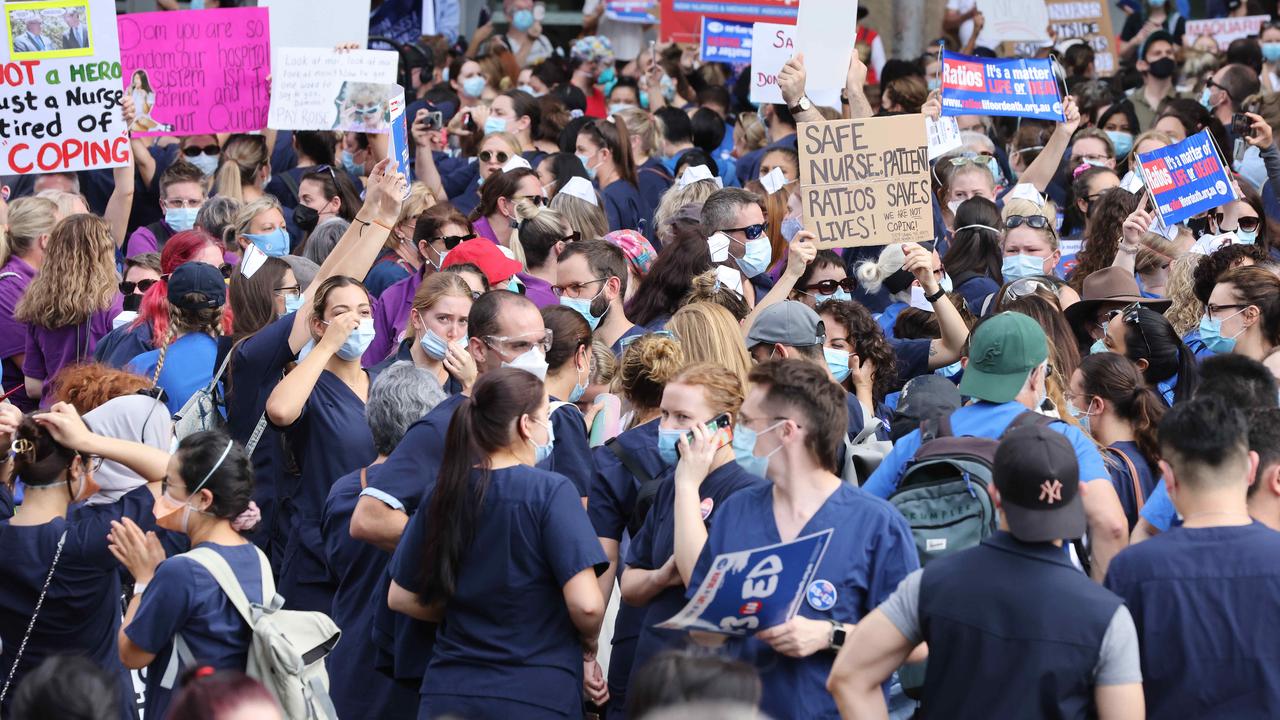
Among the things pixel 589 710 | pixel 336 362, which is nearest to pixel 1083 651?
pixel 589 710

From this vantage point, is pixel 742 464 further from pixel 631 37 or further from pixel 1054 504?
pixel 631 37

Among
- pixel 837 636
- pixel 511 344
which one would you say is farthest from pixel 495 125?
pixel 837 636

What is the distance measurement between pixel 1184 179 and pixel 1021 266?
1083mm

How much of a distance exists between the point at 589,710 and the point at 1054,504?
7.61ft

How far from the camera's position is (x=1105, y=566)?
16.1ft

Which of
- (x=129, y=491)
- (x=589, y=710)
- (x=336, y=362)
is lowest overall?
(x=589, y=710)

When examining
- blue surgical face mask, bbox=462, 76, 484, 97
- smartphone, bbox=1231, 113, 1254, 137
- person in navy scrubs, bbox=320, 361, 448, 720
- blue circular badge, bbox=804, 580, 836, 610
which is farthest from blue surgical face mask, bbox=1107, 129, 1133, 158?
blue circular badge, bbox=804, 580, 836, 610

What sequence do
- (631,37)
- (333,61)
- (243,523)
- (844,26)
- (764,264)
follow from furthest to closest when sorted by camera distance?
(631,37) → (333,61) → (844,26) → (764,264) → (243,523)

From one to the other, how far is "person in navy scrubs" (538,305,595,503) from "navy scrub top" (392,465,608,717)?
34.1 inches

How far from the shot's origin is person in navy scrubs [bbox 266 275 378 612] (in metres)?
6.04

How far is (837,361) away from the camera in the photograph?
679 centimetres

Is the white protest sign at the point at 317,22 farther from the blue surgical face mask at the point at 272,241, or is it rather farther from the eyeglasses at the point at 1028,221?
the eyeglasses at the point at 1028,221

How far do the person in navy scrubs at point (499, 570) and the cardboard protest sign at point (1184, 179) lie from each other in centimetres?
514

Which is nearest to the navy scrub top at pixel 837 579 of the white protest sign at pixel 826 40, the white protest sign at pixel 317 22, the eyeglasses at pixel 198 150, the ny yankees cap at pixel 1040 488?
the ny yankees cap at pixel 1040 488
